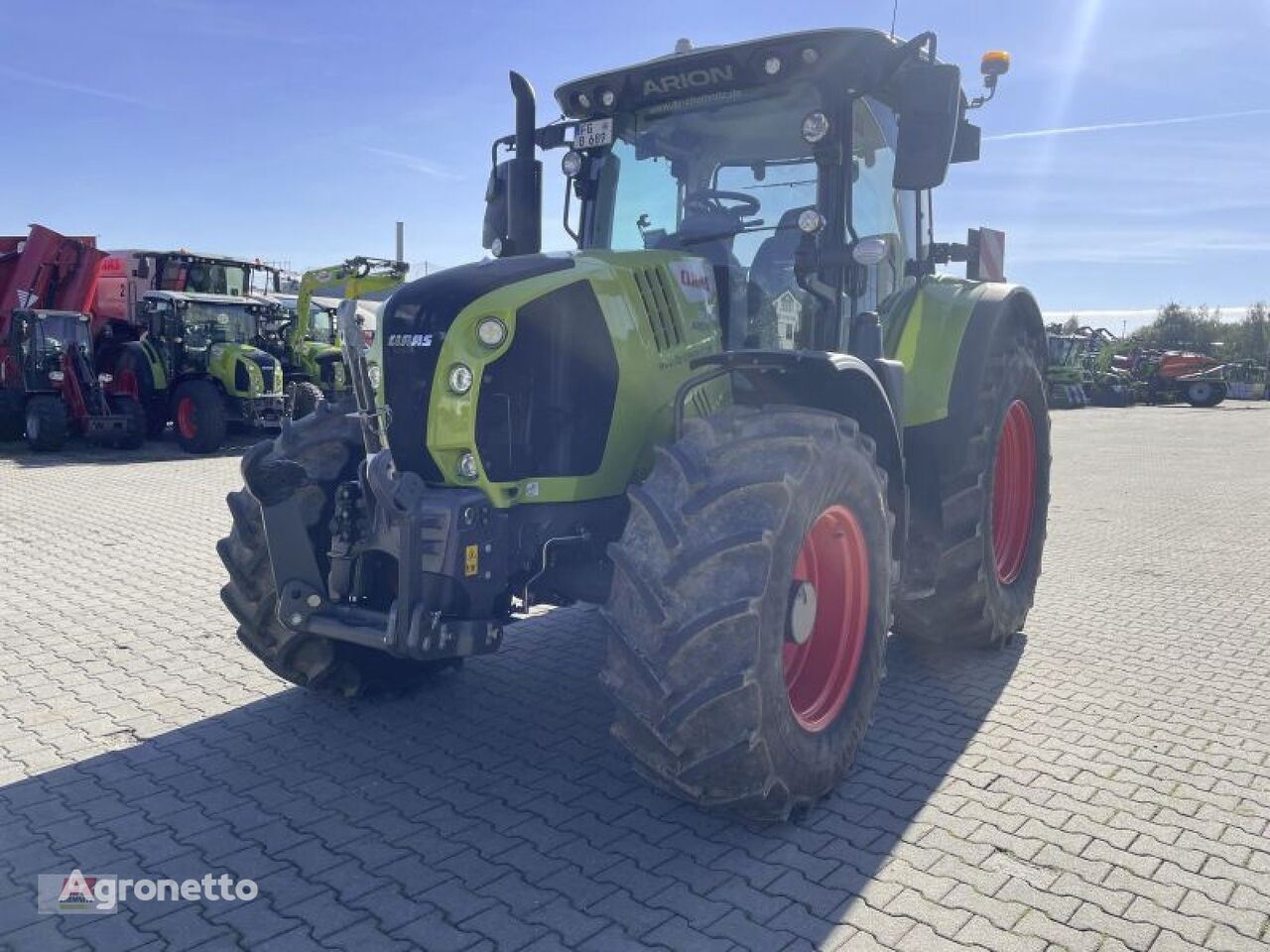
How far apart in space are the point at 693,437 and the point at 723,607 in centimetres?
57

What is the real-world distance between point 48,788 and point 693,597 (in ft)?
8.08

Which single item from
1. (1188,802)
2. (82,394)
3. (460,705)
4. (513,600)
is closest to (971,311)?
(1188,802)

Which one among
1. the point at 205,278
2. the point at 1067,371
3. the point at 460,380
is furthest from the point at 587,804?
the point at 1067,371

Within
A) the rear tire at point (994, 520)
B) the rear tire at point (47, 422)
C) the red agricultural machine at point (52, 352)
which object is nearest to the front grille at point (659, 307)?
the rear tire at point (994, 520)

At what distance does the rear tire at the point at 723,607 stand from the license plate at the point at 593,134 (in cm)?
175

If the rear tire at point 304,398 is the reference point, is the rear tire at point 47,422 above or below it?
below

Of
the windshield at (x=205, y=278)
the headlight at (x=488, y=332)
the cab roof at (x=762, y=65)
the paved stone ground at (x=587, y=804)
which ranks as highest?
the windshield at (x=205, y=278)

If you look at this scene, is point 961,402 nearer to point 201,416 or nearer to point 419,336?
point 419,336

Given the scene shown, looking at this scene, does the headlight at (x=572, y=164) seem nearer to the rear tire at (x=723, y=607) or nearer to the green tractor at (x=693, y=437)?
the green tractor at (x=693, y=437)

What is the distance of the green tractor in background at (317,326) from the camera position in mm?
15250

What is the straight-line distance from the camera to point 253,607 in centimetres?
388

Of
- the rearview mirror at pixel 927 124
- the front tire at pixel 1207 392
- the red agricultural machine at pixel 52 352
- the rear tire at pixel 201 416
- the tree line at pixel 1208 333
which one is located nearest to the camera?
the rearview mirror at pixel 927 124

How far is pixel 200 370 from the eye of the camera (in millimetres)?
15047

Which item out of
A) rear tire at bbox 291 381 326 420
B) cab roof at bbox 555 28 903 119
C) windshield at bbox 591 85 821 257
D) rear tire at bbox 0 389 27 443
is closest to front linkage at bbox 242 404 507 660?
windshield at bbox 591 85 821 257
